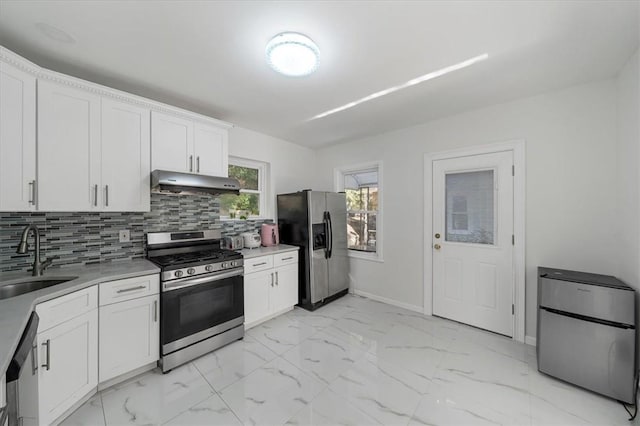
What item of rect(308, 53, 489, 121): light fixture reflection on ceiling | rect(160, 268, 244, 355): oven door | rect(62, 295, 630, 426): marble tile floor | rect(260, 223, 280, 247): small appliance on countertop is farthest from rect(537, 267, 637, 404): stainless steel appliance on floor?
rect(260, 223, 280, 247): small appliance on countertop

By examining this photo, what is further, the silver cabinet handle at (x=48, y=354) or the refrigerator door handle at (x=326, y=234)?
the refrigerator door handle at (x=326, y=234)

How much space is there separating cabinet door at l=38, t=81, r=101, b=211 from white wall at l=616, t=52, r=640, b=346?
13.4 feet

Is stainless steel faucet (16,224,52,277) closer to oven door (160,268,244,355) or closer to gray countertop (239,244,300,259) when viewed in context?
oven door (160,268,244,355)

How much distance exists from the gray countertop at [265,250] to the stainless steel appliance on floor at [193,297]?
239 mm

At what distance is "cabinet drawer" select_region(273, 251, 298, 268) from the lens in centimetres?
309

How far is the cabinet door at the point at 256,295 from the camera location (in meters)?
2.76

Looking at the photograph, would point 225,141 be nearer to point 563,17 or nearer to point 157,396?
point 157,396

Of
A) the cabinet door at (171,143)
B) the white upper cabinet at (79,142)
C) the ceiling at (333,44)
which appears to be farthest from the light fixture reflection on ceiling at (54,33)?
the cabinet door at (171,143)

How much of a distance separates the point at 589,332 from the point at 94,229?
13.6 ft

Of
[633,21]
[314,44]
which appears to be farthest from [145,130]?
[633,21]

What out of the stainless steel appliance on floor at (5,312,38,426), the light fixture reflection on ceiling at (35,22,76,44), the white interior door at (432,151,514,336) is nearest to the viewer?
the stainless steel appliance on floor at (5,312,38,426)

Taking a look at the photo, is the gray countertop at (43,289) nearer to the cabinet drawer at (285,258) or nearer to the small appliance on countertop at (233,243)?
the small appliance on countertop at (233,243)

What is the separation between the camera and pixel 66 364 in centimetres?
157

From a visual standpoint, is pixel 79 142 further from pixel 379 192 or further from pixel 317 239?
pixel 379 192
